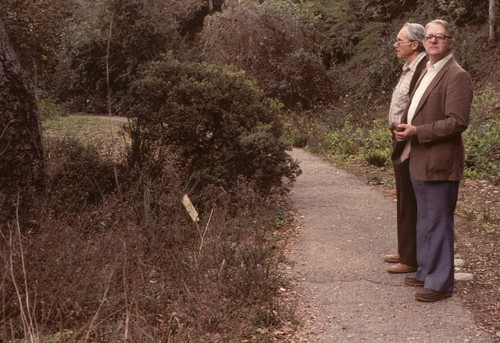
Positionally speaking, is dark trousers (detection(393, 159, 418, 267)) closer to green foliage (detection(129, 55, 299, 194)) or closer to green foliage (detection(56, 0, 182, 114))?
green foliage (detection(129, 55, 299, 194))

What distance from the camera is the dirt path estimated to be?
15.6ft

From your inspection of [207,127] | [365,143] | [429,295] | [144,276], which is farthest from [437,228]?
[365,143]

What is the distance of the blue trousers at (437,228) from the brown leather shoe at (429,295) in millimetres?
30

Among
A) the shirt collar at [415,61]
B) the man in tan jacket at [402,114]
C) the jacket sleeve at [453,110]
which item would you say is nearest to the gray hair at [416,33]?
the man in tan jacket at [402,114]

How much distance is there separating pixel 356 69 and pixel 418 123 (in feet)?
52.6

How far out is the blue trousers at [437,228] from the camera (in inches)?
200

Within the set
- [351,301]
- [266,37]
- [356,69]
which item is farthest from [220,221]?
[356,69]

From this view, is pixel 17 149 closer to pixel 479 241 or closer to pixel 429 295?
pixel 429 295

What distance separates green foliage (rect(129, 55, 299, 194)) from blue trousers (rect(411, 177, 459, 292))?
2905 millimetres

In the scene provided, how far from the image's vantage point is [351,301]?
17.6 feet

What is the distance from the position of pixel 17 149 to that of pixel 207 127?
8.41 feet

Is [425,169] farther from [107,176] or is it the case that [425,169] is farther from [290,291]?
[107,176]

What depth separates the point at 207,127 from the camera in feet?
27.0

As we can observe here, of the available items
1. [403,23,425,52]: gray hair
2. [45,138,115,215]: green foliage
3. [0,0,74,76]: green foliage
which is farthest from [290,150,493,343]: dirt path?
[0,0,74,76]: green foliage
